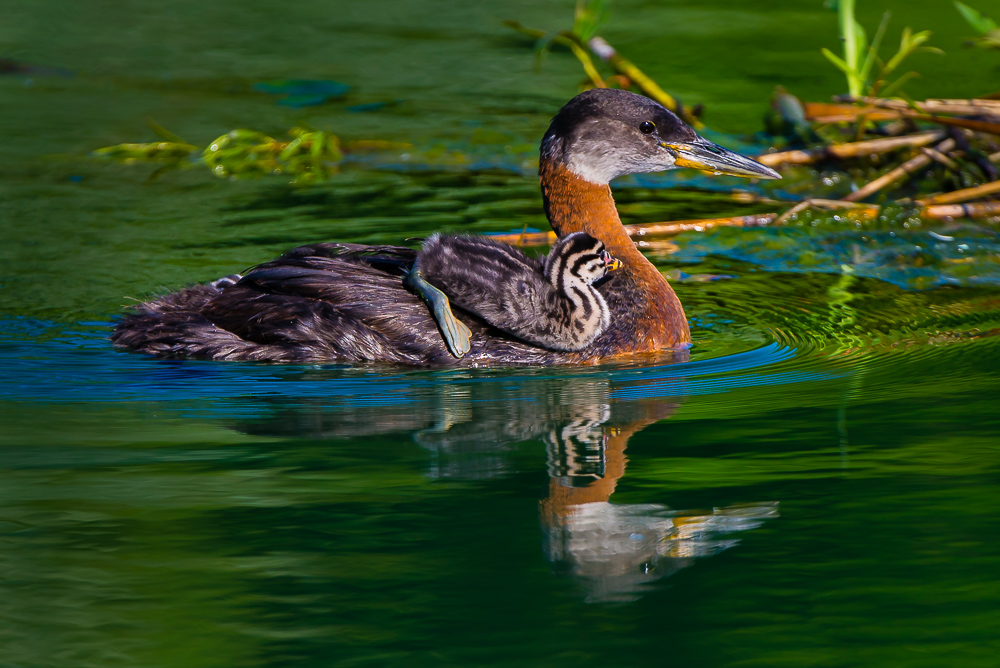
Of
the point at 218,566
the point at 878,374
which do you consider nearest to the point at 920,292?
the point at 878,374

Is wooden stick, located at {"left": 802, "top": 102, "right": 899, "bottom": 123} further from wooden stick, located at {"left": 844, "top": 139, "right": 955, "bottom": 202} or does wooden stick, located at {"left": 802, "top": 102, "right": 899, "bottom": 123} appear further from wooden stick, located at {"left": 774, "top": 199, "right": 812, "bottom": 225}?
wooden stick, located at {"left": 774, "top": 199, "right": 812, "bottom": 225}

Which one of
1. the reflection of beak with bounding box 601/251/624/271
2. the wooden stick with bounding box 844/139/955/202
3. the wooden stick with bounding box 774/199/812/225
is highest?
the wooden stick with bounding box 844/139/955/202

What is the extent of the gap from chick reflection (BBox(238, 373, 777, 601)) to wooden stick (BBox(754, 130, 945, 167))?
420 centimetres

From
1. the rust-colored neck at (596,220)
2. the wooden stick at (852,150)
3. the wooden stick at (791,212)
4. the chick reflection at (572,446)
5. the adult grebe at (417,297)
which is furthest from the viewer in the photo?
the wooden stick at (852,150)

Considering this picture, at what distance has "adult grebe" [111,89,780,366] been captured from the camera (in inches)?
224

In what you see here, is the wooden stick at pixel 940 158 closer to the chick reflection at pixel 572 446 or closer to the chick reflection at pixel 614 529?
the chick reflection at pixel 572 446

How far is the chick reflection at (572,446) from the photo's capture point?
332 cm

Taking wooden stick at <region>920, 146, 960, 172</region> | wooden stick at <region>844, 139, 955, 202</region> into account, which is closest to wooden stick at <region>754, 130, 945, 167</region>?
wooden stick at <region>844, 139, 955, 202</region>

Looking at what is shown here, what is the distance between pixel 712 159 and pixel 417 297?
171cm

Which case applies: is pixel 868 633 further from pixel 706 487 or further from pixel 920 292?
pixel 920 292

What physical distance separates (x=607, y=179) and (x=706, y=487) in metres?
2.96

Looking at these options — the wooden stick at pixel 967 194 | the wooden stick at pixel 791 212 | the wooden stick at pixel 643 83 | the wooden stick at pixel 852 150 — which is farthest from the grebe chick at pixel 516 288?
the wooden stick at pixel 643 83

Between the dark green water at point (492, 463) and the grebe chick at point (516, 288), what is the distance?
0.74 ft

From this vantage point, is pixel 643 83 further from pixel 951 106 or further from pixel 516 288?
pixel 516 288
